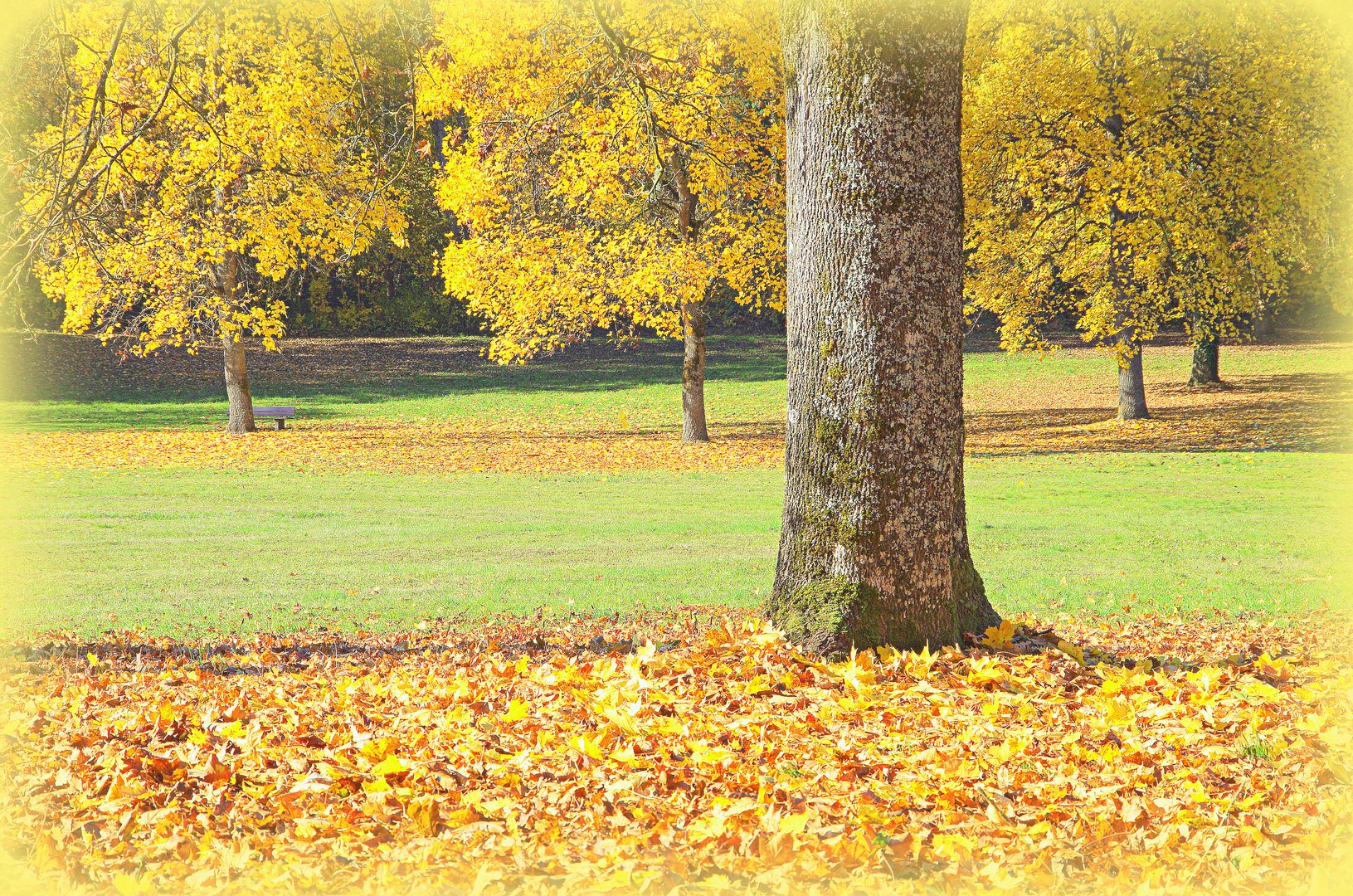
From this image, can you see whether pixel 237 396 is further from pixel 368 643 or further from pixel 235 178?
pixel 368 643

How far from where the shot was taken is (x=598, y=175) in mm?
17797

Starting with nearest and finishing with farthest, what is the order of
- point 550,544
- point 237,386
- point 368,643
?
point 368,643 → point 550,544 → point 237,386

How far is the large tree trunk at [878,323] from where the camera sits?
4887 millimetres

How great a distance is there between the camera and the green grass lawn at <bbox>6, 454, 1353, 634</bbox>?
790cm

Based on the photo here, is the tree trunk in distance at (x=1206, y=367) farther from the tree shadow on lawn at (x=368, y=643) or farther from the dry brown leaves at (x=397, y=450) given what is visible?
the tree shadow on lawn at (x=368, y=643)

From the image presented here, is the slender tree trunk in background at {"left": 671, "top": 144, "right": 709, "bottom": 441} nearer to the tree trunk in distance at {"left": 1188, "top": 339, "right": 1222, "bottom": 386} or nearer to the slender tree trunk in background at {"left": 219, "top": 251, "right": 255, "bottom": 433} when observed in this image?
the slender tree trunk in background at {"left": 219, "top": 251, "right": 255, "bottom": 433}

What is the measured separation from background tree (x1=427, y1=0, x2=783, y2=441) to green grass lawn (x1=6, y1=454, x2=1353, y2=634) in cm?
→ 410

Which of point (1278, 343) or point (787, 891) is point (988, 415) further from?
point (787, 891)

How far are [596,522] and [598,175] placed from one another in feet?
26.1

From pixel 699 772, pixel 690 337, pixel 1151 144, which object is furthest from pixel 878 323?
pixel 1151 144

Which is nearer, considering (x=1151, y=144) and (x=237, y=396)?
(x=1151, y=144)

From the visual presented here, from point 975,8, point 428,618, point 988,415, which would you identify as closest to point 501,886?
point 428,618

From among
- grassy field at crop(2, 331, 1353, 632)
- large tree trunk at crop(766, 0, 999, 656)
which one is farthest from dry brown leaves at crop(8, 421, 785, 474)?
large tree trunk at crop(766, 0, 999, 656)

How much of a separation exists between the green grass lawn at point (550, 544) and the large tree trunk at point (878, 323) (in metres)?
2.72
